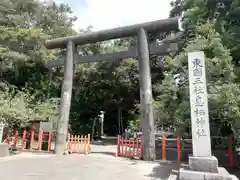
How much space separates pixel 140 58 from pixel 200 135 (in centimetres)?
550

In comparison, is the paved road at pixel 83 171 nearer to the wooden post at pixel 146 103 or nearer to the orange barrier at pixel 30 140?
the wooden post at pixel 146 103

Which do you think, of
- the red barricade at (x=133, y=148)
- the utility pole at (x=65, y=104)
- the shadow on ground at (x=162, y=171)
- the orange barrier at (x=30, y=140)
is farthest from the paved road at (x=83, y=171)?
the orange barrier at (x=30, y=140)

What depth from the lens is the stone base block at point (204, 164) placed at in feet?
15.6

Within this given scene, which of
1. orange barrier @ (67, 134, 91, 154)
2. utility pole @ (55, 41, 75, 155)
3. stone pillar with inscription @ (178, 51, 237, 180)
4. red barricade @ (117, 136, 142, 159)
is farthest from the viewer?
orange barrier @ (67, 134, 91, 154)

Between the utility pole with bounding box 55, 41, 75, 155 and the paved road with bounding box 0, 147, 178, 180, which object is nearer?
the paved road with bounding box 0, 147, 178, 180

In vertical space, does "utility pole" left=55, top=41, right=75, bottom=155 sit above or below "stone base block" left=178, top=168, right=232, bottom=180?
above

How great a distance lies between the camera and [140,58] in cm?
1005

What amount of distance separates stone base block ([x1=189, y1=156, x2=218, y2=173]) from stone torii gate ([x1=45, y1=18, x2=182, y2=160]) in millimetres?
4156

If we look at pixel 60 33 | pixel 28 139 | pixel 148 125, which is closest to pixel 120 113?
pixel 60 33

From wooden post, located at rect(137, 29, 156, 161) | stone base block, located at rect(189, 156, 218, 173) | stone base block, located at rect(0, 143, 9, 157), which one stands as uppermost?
wooden post, located at rect(137, 29, 156, 161)

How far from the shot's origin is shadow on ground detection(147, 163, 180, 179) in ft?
21.1

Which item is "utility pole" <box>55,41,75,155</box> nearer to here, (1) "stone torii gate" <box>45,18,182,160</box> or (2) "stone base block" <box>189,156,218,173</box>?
(1) "stone torii gate" <box>45,18,182,160</box>

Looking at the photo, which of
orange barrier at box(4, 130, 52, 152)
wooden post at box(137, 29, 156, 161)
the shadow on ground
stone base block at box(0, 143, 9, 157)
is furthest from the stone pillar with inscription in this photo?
orange barrier at box(4, 130, 52, 152)

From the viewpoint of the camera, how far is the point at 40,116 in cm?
1361
